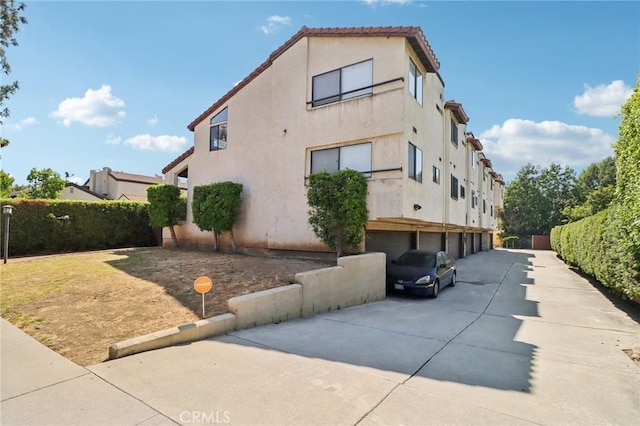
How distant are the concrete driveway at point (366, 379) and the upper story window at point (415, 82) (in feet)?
28.8

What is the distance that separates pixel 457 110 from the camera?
60.5 ft

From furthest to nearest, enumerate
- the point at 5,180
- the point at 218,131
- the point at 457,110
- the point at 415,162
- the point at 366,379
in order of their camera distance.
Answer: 1. the point at 5,180
2. the point at 457,110
3. the point at 218,131
4. the point at 415,162
5. the point at 366,379

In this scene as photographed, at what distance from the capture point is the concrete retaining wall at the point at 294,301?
5.91 metres

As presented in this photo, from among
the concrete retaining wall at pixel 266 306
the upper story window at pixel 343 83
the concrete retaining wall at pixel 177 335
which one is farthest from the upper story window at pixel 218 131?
the concrete retaining wall at pixel 177 335

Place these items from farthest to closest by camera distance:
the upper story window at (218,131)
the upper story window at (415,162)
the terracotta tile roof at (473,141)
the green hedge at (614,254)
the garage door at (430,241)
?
1. the terracotta tile roof at (473,141)
2. the garage door at (430,241)
3. the upper story window at (218,131)
4. the upper story window at (415,162)
5. the green hedge at (614,254)

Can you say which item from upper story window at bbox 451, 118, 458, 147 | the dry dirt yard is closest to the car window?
the dry dirt yard

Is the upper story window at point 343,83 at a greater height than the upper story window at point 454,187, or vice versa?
the upper story window at point 343,83

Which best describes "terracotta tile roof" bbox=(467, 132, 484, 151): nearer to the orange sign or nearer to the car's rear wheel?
the car's rear wheel

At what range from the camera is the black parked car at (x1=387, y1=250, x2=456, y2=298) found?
1158 centimetres

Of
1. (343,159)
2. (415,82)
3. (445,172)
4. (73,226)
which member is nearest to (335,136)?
(343,159)

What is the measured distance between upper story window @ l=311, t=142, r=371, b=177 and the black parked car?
3.68m

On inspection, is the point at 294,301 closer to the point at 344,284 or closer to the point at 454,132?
the point at 344,284

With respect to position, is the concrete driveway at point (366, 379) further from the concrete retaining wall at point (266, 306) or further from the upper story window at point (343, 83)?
A: the upper story window at point (343, 83)

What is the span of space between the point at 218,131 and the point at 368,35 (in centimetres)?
956
